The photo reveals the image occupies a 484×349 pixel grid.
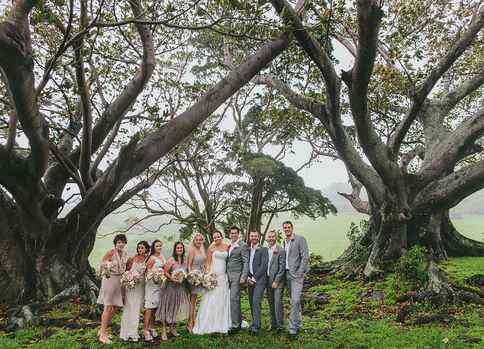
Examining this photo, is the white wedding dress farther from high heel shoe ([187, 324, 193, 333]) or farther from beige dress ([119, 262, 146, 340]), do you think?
beige dress ([119, 262, 146, 340])

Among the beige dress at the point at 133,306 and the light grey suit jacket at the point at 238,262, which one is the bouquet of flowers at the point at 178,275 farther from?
the light grey suit jacket at the point at 238,262

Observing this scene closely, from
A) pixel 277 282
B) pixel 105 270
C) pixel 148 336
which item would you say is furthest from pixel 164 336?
pixel 277 282

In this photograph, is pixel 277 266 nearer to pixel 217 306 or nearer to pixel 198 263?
pixel 217 306

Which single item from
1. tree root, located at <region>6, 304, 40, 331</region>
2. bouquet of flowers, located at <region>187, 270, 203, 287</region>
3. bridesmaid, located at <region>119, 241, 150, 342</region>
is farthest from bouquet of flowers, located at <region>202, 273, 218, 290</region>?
tree root, located at <region>6, 304, 40, 331</region>

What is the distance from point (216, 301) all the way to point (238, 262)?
2.73ft

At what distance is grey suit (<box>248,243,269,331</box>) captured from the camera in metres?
7.02

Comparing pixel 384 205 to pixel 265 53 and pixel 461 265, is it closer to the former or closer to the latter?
pixel 461 265

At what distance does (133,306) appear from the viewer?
696 cm

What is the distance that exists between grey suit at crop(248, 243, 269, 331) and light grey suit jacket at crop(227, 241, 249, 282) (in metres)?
0.17

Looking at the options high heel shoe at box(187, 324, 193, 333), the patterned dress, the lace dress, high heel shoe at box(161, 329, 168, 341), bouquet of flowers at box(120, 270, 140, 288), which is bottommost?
high heel shoe at box(161, 329, 168, 341)

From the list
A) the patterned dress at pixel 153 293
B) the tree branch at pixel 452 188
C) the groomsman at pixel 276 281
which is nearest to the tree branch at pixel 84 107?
the patterned dress at pixel 153 293

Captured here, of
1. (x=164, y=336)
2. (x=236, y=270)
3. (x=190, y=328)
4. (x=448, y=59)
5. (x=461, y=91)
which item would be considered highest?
(x=461, y=91)

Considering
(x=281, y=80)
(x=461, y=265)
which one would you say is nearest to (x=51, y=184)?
(x=281, y=80)

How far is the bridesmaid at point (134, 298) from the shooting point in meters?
6.84
